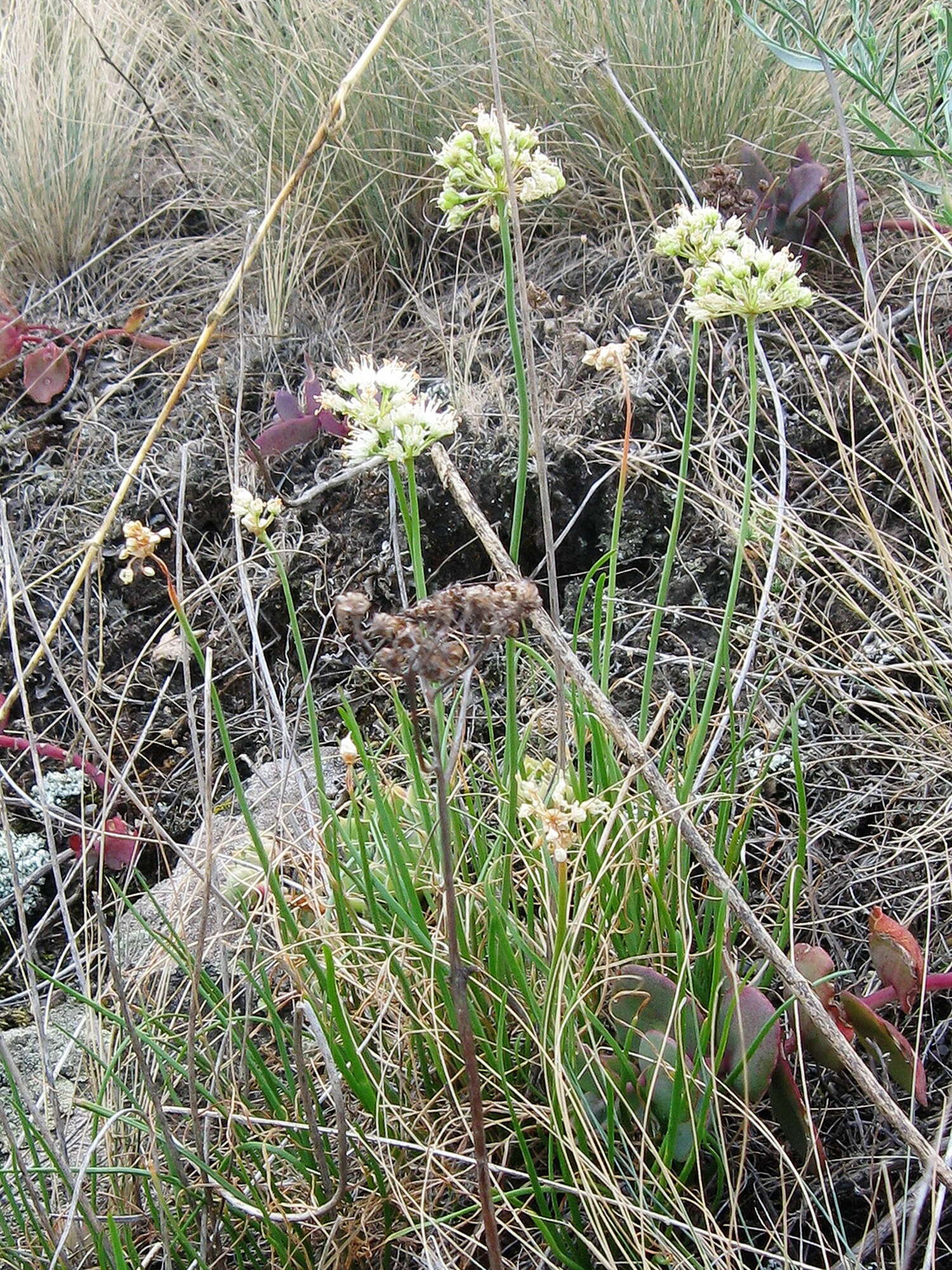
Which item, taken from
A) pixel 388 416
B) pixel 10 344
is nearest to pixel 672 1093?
pixel 388 416

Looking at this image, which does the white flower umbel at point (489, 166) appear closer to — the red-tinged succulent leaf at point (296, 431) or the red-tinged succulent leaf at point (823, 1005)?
the red-tinged succulent leaf at point (823, 1005)

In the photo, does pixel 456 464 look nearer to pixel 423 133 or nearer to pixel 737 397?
pixel 737 397

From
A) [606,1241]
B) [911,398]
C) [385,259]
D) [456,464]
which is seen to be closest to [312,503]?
[456,464]

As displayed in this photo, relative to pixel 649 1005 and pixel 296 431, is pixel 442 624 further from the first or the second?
pixel 296 431

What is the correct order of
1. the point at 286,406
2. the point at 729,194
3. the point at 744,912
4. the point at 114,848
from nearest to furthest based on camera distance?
the point at 744,912, the point at 114,848, the point at 729,194, the point at 286,406

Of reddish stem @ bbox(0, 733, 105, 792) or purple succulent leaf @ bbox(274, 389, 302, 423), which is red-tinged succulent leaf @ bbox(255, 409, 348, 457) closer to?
purple succulent leaf @ bbox(274, 389, 302, 423)

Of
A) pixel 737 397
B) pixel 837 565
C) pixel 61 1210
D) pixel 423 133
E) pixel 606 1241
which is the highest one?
pixel 423 133
